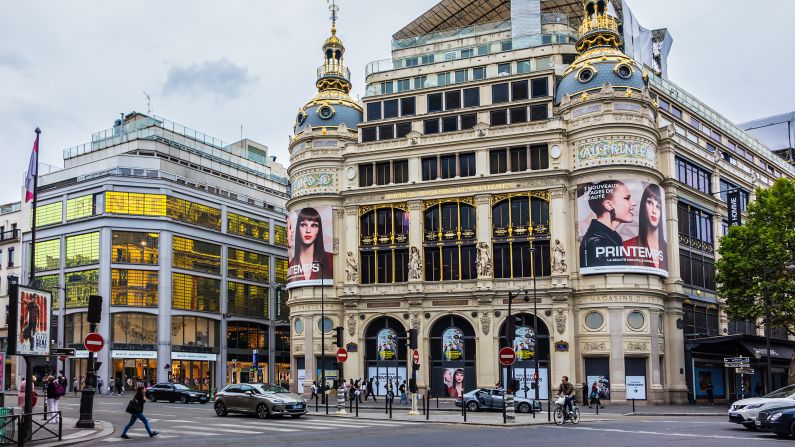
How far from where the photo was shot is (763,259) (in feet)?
189

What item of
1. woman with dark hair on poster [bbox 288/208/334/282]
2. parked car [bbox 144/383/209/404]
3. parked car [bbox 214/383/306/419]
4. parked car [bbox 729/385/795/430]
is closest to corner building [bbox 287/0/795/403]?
woman with dark hair on poster [bbox 288/208/334/282]

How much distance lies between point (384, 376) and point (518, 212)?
16736mm

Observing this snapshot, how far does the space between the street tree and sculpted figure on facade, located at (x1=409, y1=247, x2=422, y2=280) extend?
72.0 ft

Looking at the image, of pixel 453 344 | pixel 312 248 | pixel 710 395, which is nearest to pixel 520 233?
pixel 453 344

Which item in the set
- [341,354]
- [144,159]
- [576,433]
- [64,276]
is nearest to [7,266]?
[64,276]

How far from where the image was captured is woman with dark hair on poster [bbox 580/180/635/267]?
2399 inches

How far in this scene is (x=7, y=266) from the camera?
9188cm

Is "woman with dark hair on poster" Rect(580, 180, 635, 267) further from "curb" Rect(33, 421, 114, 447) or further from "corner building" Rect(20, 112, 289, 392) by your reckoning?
"corner building" Rect(20, 112, 289, 392)

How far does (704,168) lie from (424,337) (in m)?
28.5

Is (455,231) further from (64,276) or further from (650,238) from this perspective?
(64,276)

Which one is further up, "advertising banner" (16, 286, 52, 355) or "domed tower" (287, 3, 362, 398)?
"domed tower" (287, 3, 362, 398)

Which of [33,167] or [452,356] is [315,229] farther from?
[33,167]

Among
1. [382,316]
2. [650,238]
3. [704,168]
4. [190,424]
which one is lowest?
[190,424]

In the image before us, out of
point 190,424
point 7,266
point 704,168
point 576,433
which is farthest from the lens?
point 7,266
